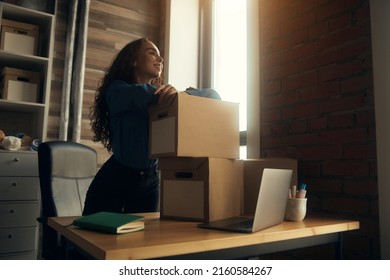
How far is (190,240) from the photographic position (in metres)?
0.75

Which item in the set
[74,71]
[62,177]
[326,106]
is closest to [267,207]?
[326,106]

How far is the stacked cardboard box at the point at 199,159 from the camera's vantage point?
106 cm

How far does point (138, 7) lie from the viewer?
3.02m

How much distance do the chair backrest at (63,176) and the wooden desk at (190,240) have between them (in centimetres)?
58

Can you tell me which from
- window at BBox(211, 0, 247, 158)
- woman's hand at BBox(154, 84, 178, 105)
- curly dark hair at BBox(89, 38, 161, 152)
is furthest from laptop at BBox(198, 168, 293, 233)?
window at BBox(211, 0, 247, 158)

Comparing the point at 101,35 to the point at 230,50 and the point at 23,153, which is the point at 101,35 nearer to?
the point at 230,50

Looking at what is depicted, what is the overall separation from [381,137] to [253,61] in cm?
88

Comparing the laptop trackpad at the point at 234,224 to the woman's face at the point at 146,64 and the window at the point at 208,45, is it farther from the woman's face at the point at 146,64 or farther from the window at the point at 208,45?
the window at the point at 208,45

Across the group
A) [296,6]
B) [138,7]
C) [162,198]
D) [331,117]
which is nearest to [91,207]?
[162,198]

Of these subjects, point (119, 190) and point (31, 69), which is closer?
point (119, 190)

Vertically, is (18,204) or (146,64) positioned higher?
(146,64)

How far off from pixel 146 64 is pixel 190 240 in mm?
1029

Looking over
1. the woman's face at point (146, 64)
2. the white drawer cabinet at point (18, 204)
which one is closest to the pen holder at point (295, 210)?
the woman's face at point (146, 64)

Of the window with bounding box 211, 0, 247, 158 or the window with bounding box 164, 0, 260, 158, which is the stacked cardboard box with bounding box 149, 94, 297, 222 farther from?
the window with bounding box 164, 0, 260, 158
